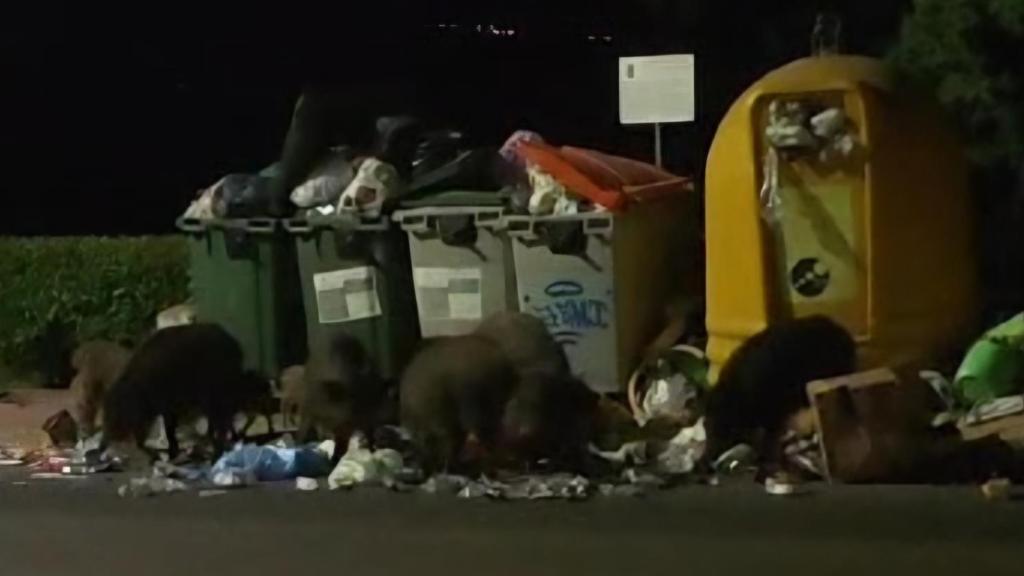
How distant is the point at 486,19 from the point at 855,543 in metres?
10.8

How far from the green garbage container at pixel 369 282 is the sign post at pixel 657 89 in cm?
167

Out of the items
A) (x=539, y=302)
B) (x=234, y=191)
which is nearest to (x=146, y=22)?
(x=234, y=191)

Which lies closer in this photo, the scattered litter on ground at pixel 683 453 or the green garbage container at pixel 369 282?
the scattered litter on ground at pixel 683 453

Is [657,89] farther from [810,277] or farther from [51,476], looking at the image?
[51,476]

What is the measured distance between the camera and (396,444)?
994 cm

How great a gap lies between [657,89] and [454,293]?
5.89 ft

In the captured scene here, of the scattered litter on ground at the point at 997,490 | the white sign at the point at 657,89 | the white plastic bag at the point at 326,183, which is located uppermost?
the white sign at the point at 657,89

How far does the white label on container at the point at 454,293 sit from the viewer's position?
11.6 metres

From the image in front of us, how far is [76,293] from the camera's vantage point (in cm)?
1370

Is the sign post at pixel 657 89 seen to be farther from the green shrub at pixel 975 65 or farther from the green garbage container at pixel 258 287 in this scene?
the green garbage container at pixel 258 287

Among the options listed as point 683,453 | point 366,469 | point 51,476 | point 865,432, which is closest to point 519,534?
point 366,469

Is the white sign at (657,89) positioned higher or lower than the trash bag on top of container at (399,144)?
higher

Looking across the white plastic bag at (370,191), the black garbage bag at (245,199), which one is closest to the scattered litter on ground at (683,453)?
the white plastic bag at (370,191)

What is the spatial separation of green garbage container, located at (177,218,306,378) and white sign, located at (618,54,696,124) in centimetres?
221
